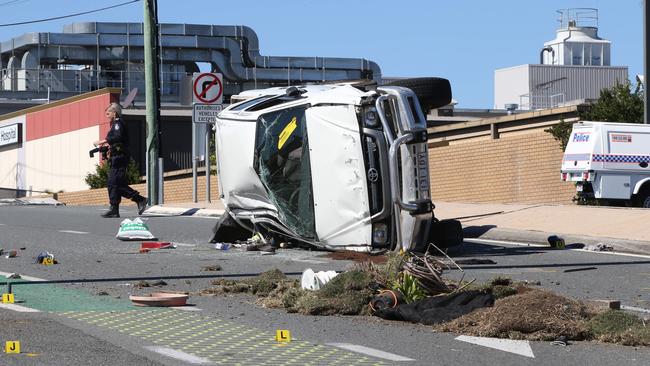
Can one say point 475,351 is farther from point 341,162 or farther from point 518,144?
point 518,144

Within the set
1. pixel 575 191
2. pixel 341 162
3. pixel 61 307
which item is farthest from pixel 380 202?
pixel 575 191

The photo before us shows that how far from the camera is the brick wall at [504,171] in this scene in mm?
29266

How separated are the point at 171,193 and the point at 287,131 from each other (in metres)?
24.6

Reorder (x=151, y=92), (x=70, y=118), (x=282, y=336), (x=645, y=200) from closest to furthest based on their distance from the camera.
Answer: (x=282, y=336) → (x=645, y=200) → (x=151, y=92) → (x=70, y=118)

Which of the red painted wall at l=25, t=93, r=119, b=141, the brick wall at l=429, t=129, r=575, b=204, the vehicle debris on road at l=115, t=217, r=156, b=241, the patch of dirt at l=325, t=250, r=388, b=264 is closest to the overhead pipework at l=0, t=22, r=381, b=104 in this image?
the red painted wall at l=25, t=93, r=119, b=141

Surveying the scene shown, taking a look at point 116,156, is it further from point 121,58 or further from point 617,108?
point 121,58

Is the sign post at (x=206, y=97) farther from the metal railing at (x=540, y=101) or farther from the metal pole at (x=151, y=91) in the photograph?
the metal railing at (x=540, y=101)

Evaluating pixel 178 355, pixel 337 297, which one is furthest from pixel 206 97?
pixel 178 355

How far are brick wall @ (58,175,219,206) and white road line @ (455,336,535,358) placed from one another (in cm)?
2514

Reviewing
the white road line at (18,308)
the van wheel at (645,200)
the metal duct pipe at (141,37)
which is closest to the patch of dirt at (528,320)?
the white road line at (18,308)

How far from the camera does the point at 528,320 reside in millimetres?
8227

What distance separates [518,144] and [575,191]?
7.05ft

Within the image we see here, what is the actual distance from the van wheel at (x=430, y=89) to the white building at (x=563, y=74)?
4845cm

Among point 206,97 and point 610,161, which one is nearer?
point 206,97
